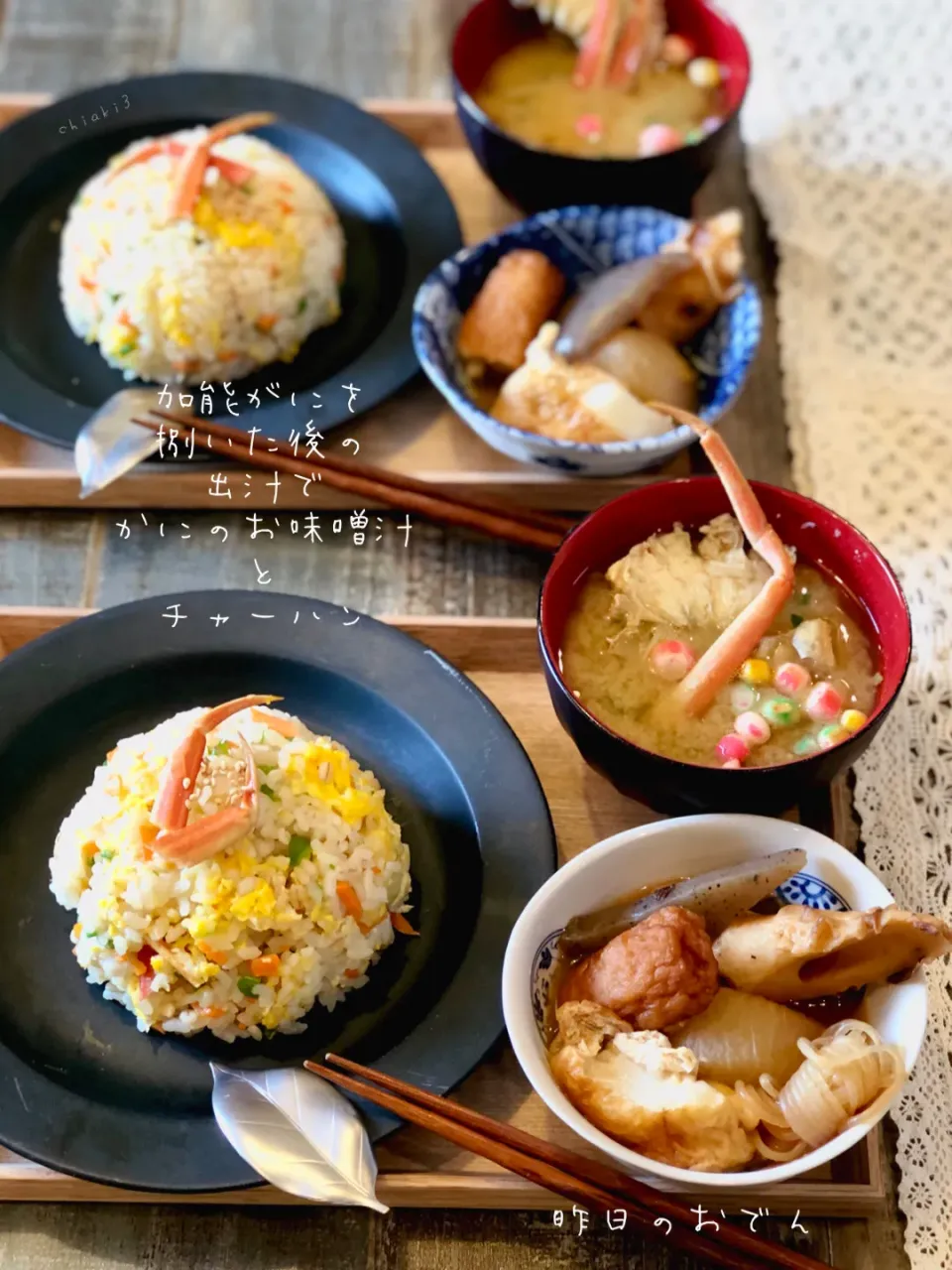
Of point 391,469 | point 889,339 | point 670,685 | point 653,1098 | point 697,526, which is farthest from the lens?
point 889,339

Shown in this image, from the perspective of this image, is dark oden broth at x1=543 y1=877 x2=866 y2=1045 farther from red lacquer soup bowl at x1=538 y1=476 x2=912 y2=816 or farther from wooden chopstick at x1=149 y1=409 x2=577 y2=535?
wooden chopstick at x1=149 y1=409 x2=577 y2=535

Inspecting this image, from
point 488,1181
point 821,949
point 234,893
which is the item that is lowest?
point 488,1181

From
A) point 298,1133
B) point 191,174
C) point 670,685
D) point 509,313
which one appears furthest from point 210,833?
point 191,174

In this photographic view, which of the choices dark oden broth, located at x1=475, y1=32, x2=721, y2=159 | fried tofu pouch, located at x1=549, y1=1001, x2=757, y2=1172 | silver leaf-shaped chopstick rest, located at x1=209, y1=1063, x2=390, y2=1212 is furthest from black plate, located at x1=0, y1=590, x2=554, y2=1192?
dark oden broth, located at x1=475, y1=32, x2=721, y2=159

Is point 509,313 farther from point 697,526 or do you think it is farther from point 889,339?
point 889,339

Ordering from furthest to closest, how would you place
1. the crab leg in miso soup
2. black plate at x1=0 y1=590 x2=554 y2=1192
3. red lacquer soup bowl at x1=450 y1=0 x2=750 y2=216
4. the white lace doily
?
1. red lacquer soup bowl at x1=450 y1=0 x2=750 y2=216
2. the white lace doily
3. the crab leg in miso soup
4. black plate at x1=0 y1=590 x2=554 y2=1192

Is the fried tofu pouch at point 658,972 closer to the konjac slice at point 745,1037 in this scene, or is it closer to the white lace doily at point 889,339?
the konjac slice at point 745,1037

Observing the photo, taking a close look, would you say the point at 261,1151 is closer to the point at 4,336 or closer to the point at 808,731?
the point at 808,731
